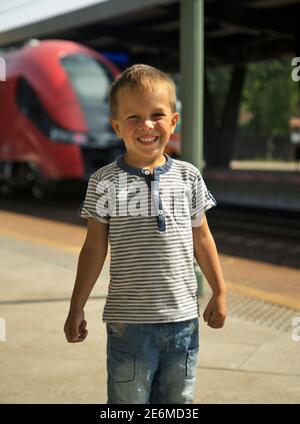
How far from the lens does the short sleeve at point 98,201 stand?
2.08 metres

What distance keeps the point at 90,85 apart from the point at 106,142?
4.09 feet

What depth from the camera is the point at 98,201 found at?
6.87 feet

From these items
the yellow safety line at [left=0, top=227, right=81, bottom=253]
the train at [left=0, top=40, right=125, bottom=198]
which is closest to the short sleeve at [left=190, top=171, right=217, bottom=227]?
the yellow safety line at [left=0, top=227, right=81, bottom=253]

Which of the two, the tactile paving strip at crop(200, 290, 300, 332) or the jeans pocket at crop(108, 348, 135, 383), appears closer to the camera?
the jeans pocket at crop(108, 348, 135, 383)

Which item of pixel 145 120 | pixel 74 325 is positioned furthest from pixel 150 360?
pixel 145 120

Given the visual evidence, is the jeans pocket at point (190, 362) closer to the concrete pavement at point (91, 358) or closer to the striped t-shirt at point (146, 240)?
the striped t-shirt at point (146, 240)

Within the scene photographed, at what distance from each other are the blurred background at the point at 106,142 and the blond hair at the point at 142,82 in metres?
2.19

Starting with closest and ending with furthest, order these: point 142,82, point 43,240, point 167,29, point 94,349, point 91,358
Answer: point 142,82, point 91,358, point 94,349, point 43,240, point 167,29

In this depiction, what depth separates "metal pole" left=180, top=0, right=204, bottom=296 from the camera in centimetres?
516

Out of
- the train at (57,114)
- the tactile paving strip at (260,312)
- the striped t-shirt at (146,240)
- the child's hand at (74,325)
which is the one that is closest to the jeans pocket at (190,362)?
the striped t-shirt at (146,240)

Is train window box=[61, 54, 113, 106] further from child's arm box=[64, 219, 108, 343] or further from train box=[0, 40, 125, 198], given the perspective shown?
child's arm box=[64, 219, 108, 343]

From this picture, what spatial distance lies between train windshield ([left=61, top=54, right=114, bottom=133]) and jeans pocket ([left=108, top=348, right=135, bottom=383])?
35.0 ft

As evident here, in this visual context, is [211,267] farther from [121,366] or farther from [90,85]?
[90,85]

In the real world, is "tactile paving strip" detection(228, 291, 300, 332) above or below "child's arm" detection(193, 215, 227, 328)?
below
